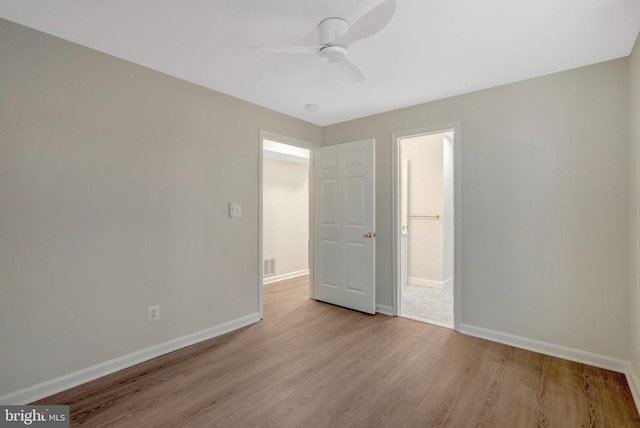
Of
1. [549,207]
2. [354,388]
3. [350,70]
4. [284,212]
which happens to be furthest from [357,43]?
[284,212]

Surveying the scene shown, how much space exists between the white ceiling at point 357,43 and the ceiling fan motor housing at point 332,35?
39mm

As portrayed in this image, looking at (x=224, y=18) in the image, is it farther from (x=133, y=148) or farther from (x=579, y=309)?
(x=579, y=309)

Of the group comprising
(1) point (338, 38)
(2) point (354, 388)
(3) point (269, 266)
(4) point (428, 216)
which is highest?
(1) point (338, 38)

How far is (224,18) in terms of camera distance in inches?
73.3

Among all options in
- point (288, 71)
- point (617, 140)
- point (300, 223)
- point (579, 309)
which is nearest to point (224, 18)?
point (288, 71)

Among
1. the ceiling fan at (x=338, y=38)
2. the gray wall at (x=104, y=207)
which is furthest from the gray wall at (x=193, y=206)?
the ceiling fan at (x=338, y=38)

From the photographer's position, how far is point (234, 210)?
10.3 feet

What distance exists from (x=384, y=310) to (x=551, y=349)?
159 cm

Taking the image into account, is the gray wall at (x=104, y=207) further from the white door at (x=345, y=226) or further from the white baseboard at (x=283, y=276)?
the white baseboard at (x=283, y=276)

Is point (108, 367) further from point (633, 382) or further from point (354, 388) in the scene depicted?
point (633, 382)

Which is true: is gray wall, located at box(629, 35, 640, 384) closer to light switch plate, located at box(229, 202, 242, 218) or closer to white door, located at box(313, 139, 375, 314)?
white door, located at box(313, 139, 375, 314)

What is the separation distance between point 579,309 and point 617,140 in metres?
1.37

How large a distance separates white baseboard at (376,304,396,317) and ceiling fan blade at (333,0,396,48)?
2.85m

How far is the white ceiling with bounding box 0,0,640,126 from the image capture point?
5.75ft
